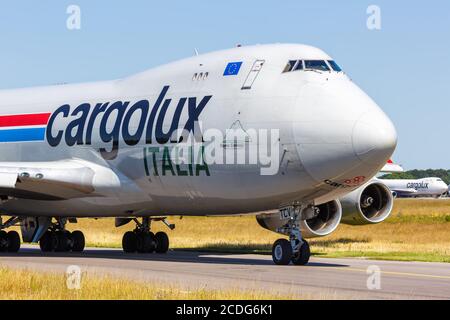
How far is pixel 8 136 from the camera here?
32.9 metres

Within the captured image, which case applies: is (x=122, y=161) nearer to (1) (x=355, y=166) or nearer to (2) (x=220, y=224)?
(1) (x=355, y=166)

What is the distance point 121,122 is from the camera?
1140 inches

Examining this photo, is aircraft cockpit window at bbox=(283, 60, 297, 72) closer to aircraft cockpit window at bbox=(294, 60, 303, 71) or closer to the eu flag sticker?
A: aircraft cockpit window at bbox=(294, 60, 303, 71)

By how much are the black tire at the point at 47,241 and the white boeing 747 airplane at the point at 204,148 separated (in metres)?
0.05

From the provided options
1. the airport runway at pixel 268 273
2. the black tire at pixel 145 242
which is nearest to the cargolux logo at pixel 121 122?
the airport runway at pixel 268 273

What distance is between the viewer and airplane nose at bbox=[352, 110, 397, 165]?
23.3 metres

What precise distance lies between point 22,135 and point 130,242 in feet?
16.9

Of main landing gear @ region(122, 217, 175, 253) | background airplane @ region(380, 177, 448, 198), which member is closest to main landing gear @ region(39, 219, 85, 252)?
main landing gear @ region(122, 217, 175, 253)

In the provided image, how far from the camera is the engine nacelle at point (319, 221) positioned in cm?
2889

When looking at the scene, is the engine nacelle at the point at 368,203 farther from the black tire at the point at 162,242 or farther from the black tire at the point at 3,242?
the black tire at the point at 3,242
